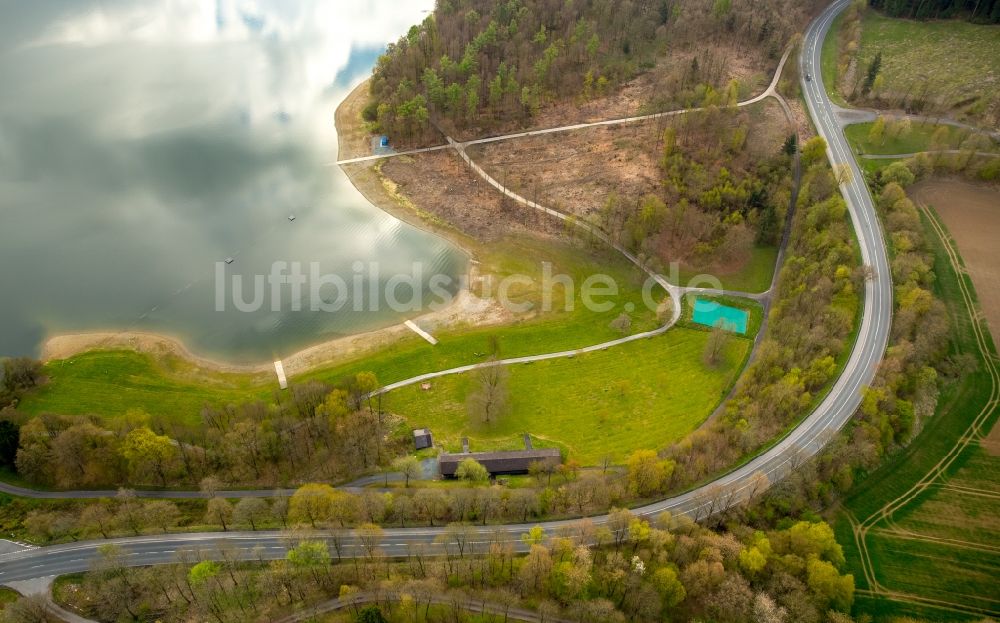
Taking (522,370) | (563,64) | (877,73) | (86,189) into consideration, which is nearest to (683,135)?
(563,64)

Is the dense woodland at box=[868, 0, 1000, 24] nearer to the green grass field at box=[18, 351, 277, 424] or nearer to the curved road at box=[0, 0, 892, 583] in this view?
the curved road at box=[0, 0, 892, 583]

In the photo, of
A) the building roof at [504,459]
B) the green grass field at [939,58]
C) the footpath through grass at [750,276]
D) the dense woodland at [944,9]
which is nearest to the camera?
the building roof at [504,459]

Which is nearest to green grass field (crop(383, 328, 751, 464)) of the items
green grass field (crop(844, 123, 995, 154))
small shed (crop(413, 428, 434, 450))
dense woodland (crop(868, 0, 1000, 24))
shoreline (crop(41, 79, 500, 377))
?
small shed (crop(413, 428, 434, 450))

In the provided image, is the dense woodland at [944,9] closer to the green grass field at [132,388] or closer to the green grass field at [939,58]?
the green grass field at [939,58]

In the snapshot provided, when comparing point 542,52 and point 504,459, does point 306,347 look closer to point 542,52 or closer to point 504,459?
point 504,459

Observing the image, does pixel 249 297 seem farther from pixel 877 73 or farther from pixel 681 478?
pixel 877 73

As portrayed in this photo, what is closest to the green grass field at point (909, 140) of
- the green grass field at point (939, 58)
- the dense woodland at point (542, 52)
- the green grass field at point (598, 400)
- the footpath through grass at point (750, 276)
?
the green grass field at point (939, 58)
